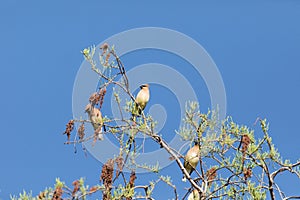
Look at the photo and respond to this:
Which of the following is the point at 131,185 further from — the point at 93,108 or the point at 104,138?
the point at 104,138

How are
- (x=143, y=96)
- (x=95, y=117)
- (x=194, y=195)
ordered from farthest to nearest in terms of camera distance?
1. (x=143, y=96)
2. (x=95, y=117)
3. (x=194, y=195)

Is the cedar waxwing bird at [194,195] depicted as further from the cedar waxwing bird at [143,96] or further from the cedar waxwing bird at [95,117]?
the cedar waxwing bird at [143,96]

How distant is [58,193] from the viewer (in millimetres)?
3947

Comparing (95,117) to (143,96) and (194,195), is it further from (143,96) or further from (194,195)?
(143,96)

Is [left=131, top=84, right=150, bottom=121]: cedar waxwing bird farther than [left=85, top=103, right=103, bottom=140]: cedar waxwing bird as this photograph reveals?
Yes

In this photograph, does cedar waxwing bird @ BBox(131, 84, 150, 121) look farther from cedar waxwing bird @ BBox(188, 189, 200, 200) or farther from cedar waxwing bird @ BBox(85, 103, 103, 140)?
cedar waxwing bird @ BBox(188, 189, 200, 200)

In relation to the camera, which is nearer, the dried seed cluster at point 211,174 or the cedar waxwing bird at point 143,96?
the dried seed cluster at point 211,174

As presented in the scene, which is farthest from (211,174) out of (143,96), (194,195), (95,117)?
(143,96)

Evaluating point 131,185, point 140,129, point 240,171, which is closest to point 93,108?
point 140,129

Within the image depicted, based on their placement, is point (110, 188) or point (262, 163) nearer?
point (110, 188)

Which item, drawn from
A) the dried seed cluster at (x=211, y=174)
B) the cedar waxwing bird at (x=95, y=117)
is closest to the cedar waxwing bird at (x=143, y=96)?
the cedar waxwing bird at (x=95, y=117)

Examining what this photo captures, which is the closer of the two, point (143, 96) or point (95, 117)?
point (95, 117)

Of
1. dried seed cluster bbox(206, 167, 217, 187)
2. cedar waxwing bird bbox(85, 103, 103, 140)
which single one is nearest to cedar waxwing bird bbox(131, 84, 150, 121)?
cedar waxwing bird bbox(85, 103, 103, 140)

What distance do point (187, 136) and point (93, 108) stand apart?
0.76 metres
